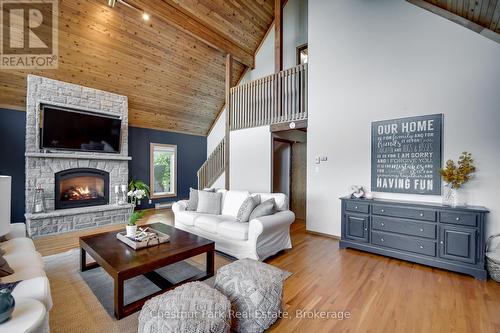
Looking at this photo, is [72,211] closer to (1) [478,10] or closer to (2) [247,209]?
(2) [247,209]

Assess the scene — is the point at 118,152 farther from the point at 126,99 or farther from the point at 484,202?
the point at 484,202

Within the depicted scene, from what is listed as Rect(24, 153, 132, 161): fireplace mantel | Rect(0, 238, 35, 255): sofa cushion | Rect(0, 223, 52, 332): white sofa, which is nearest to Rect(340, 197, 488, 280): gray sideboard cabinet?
Rect(0, 223, 52, 332): white sofa

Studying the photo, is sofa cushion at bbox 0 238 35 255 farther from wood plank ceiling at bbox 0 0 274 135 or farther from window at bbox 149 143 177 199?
window at bbox 149 143 177 199

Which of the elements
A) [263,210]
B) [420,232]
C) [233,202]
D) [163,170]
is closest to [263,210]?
Result: [263,210]

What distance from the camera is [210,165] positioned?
6.96 metres

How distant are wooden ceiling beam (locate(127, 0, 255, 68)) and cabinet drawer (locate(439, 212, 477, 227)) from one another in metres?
5.46

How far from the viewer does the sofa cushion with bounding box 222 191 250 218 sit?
3.87 metres

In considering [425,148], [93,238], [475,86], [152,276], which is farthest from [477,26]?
[93,238]

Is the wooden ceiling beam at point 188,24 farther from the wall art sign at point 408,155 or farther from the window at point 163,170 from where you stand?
the wall art sign at point 408,155

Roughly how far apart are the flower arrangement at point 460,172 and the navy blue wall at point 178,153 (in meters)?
6.55

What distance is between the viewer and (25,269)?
1.91 meters

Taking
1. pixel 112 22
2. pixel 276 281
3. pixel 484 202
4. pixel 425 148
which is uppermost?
pixel 112 22

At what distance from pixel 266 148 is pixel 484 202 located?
366cm

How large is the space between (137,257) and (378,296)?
8.08 ft
